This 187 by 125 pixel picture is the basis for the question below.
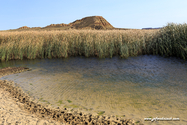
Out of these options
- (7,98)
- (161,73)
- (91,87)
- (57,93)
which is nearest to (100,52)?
(161,73)

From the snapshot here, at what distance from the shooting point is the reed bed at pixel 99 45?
1034 cm

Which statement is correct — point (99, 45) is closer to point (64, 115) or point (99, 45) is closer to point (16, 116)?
point (64, 115)

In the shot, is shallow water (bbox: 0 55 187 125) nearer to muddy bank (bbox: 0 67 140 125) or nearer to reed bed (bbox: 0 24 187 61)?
muddy bank (bbox: 0 67 140 125)

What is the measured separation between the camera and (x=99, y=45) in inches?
427

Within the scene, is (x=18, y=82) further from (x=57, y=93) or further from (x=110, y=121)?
(x=110, y=121)

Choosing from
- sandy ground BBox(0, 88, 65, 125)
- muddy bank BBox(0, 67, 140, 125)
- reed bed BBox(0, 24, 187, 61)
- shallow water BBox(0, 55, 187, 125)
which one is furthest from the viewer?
reed bed BBox(0, 24, 187, 61)

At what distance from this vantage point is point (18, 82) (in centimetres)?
581

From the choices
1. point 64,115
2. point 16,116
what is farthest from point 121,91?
point 16,116

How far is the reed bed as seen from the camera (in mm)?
10344

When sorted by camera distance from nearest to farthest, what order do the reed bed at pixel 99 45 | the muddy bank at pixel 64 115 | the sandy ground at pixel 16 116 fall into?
the sandy ground at pixel 16 116, the muddy bank at pixel 64 115, the reed bed at pixel 99 45

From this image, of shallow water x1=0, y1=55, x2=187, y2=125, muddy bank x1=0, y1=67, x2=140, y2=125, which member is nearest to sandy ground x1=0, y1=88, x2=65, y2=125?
muddy bank x1=0, y1=67, x2=140, y2=125

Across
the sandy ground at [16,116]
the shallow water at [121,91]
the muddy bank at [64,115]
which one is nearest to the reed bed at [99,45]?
the shallow water at [121,91]

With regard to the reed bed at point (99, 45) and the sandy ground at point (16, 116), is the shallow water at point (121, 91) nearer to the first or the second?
the sandy ground at point (16, 116)

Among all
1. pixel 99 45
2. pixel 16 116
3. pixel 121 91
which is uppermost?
pixel 99 45
